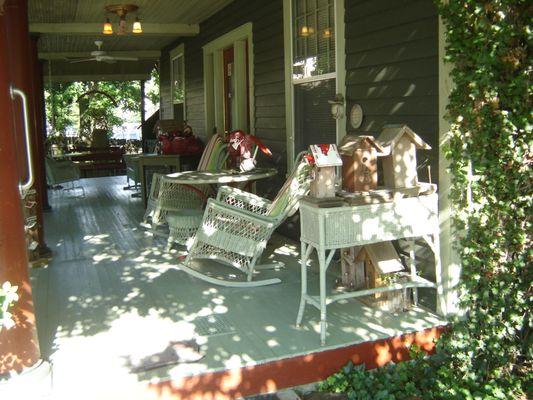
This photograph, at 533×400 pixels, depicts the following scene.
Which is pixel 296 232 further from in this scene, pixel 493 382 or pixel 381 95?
pixel 493 382

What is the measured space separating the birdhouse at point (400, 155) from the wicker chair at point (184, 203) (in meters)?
2.27

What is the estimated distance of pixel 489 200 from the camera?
3.02 m

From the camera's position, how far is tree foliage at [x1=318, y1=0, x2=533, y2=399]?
2873 millimetres

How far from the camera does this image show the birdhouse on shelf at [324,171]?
3135mm

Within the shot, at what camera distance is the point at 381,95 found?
400cm

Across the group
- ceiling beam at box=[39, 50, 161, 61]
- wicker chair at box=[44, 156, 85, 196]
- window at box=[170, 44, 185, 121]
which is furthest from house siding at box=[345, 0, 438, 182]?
ceiling beam at box=[39, 50, 161, 61]

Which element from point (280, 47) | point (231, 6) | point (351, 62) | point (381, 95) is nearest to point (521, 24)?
point (381, 95)

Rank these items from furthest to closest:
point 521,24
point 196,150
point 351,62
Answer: point 196,150 < point 351,62 < point 521,24

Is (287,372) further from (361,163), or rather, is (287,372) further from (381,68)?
(381,68)

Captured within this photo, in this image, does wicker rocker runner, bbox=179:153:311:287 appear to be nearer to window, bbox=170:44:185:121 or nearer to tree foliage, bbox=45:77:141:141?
window, bbox=170:44:185:121

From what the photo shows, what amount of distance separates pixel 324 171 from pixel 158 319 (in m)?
1.35

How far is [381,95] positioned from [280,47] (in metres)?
2.01

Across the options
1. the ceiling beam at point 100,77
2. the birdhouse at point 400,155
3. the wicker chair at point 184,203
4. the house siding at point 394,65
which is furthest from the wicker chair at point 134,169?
the birdhouse at point 400,155

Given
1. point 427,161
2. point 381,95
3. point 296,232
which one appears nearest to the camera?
point 427,161
